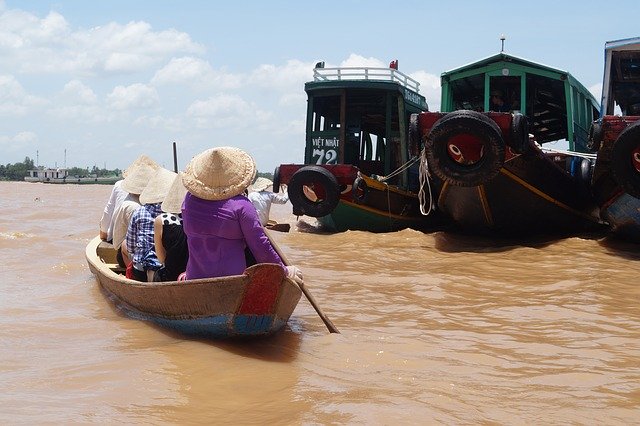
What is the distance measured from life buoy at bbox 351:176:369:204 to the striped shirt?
5.84 metres

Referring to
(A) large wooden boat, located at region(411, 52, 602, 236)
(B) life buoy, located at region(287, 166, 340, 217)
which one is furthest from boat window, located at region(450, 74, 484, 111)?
(B) life buoy, located at region(287, 166, 340, 217)

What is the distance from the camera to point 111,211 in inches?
254

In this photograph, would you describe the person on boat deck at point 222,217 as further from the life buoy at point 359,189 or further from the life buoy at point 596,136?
the life buoy at point 359,189

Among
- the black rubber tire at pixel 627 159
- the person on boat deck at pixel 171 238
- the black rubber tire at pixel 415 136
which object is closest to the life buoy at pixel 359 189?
the black rubber tire at pixel 415 136

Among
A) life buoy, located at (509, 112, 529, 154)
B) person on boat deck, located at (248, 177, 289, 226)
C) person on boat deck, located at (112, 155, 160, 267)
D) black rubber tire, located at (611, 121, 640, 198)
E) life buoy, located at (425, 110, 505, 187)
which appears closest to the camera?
person on boat deck, located at (112, 155, 160, 267)

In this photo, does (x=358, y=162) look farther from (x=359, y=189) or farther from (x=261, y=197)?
(x=261, y=197)

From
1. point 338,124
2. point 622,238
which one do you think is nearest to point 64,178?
point 338,124

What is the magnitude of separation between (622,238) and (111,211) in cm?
624

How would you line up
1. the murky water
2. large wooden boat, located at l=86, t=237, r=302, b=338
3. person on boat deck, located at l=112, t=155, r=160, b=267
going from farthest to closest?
person on boat deck, located at l=112, t=155, r=160, b=267
large wooden boat, located at l=86, t=237, r=302, b=338
the murky water

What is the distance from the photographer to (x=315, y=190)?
35.1 ft

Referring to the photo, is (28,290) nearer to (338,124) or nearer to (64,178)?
(338,124)

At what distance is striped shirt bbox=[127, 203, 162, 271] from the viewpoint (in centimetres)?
488

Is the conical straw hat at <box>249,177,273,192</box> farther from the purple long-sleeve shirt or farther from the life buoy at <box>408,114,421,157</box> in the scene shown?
the purple long-sleeve shirt

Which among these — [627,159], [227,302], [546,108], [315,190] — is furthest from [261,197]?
[546,108]
